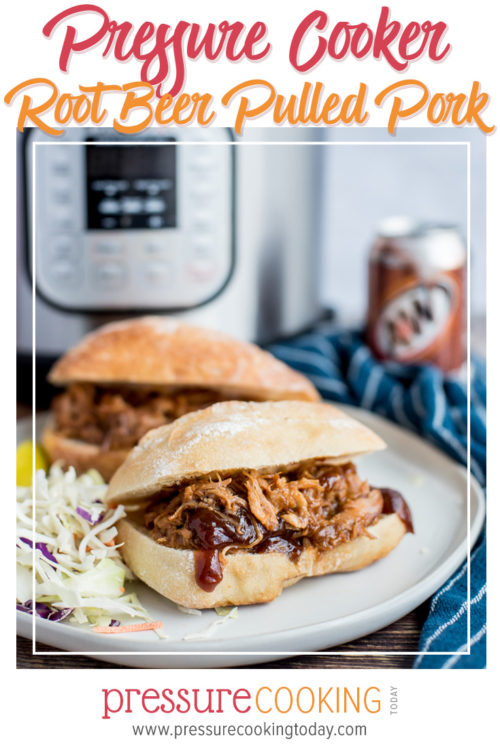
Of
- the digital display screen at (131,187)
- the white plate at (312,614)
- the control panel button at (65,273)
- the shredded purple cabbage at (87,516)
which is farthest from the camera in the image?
the control panel button at (65,273)

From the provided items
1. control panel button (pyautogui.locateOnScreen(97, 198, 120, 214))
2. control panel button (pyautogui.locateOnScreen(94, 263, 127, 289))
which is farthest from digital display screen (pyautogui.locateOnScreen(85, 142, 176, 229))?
control panel button (pyautogui.locateOnScreen(94, 263, 127, 289))

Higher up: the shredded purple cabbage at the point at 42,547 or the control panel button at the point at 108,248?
the control panel button at the point at 108,248

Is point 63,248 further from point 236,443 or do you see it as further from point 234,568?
point 234,568

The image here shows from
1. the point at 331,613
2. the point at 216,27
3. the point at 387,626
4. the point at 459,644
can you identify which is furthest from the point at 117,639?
the point at 216,27

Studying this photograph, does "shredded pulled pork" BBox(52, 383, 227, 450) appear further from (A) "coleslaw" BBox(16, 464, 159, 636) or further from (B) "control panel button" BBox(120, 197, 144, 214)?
(B) "control panel button" BBox(120, 197, 144, 214)

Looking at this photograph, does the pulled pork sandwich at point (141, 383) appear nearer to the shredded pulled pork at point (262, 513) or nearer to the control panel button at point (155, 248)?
the control panel button at point (155, 248)

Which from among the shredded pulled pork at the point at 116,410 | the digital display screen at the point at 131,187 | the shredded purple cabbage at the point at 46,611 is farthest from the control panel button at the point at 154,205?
the shredded purple cabbage at the point at 46,611

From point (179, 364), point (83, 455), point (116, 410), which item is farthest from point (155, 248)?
point (83, 455)
